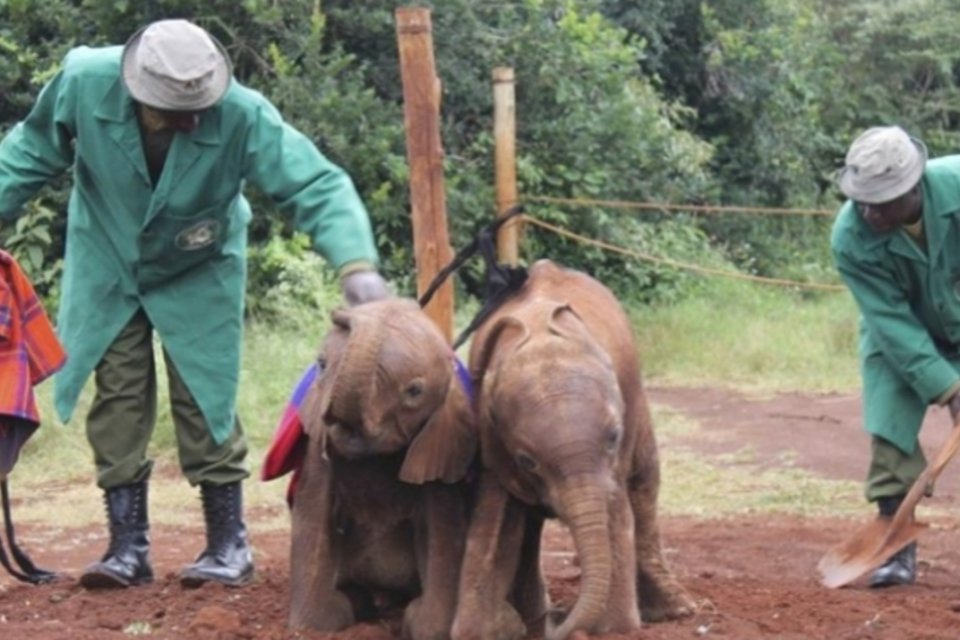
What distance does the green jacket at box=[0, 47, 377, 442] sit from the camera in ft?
21.2

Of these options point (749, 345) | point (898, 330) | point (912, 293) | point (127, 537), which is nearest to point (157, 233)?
point (127, 537)

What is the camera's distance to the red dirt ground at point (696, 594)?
19.4 feet

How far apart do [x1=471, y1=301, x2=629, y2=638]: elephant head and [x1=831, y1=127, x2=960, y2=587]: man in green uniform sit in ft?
7.07

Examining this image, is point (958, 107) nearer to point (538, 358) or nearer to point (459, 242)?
point (459, 242)

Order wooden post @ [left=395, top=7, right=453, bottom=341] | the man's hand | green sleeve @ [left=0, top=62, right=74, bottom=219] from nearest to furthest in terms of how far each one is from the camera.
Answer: the man's hand → green sleeve @ [left=0, top=62, right=74, bottom=219] → wooden post @ [left=395, top=7, right=453, bottom=341]

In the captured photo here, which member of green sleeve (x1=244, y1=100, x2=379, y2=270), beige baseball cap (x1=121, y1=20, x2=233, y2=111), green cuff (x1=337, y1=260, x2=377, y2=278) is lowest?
green cuff (x1=337, y1=260, x2=377, y2=278)

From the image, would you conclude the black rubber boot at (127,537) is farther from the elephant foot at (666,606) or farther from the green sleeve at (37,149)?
the elephant foot at (666,606)

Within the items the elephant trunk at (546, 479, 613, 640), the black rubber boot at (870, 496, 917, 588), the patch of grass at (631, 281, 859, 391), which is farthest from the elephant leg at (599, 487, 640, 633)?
the patch of grass at (631, 281, 859, 391)

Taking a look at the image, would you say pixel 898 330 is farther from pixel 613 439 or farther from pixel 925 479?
pixel 613 439

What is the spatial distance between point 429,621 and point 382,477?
1.35 ft

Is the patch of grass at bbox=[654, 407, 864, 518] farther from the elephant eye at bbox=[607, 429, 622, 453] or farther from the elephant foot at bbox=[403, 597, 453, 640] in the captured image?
the elephant eye at bbox=[607, 429, 622, 453]

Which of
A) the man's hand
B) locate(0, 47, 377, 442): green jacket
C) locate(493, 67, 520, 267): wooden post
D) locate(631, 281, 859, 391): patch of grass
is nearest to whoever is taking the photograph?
the man's hand

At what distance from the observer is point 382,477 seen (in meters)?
5.65

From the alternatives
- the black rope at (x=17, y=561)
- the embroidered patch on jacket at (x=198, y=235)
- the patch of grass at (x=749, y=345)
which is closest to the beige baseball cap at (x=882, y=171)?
the embroidered patch on jacket at (x=198, y=235)
